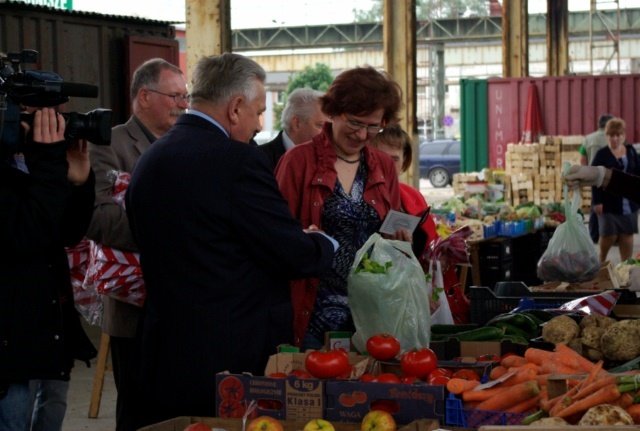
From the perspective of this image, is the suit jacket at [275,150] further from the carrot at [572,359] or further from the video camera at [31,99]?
the video camera at [31,99]

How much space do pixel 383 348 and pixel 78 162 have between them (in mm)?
1120

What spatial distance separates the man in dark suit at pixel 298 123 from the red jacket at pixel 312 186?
148 centimetres

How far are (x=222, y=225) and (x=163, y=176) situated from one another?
0.25 metres

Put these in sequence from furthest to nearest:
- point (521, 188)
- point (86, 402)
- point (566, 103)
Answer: point (566, 103) < point (521, 188) < point (86, 402)

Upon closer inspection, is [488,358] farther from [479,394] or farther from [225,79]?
[225,79]

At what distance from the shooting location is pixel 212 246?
3527 mm

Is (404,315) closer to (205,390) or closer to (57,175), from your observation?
(205,390)

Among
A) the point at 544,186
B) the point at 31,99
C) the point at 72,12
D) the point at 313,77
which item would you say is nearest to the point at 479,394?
the point at 31,99

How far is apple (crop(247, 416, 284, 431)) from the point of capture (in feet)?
10.4

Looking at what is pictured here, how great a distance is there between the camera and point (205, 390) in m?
3.58

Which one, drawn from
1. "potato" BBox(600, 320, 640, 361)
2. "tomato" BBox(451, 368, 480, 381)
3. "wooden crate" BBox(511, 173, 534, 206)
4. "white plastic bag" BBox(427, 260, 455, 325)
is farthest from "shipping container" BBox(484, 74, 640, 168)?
"tomato" BBox(451, 368, 480, 381)

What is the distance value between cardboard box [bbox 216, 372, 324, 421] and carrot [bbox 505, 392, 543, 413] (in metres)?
0.56

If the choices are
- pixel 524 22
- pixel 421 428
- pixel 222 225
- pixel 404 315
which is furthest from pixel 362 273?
pixel 524 22

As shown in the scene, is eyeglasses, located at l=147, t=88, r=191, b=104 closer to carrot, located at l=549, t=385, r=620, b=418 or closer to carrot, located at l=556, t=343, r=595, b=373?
carrot, located at l=556, t=343, r=595, b=373
